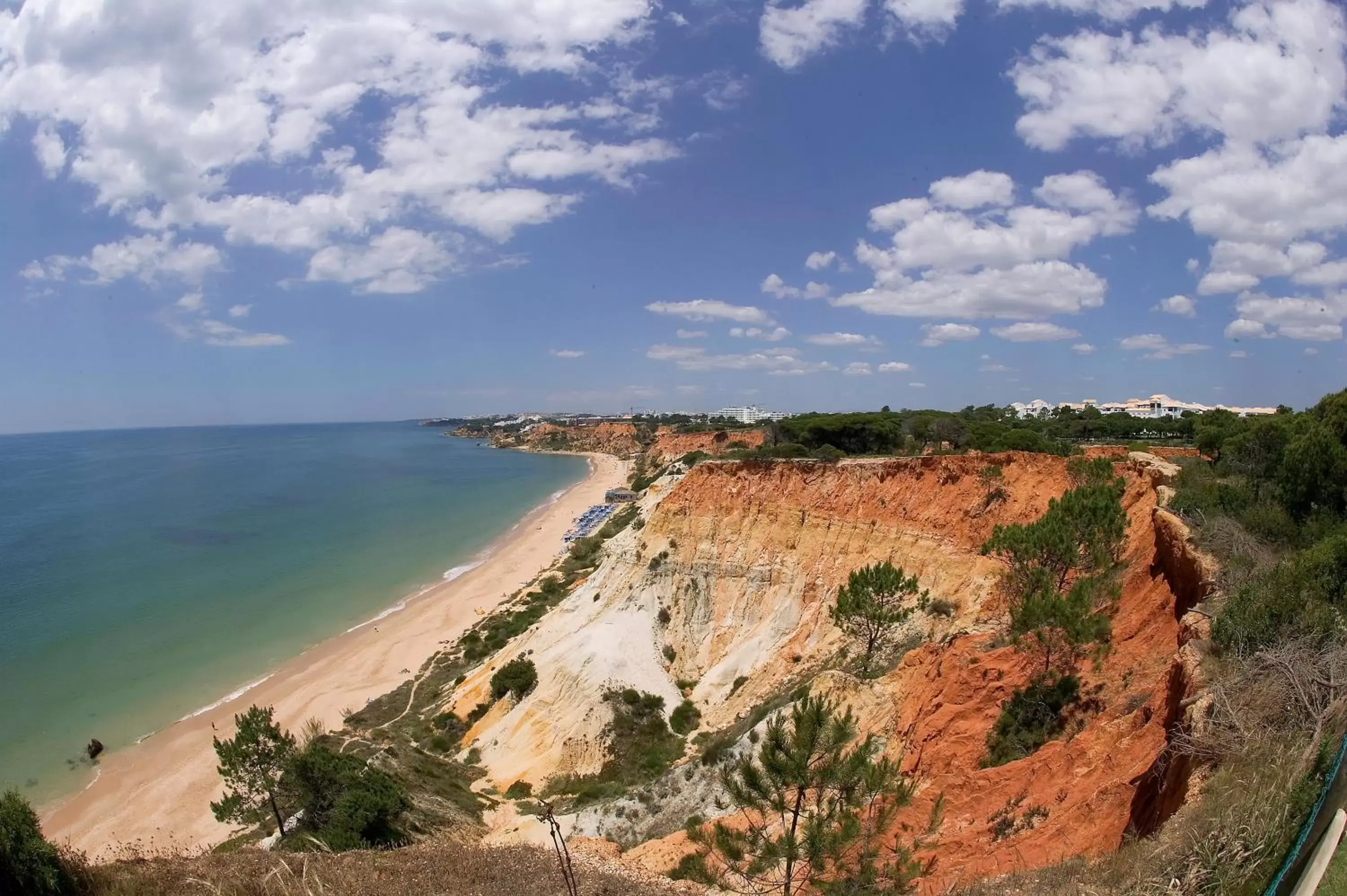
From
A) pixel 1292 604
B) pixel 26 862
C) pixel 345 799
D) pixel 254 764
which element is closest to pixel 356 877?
pixel 26 862

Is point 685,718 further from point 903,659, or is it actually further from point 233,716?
point 233,716

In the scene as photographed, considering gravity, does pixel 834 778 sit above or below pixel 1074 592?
below

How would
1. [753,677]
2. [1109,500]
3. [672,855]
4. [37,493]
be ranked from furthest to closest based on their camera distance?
[37,493]
[753,677]
[1109,500]
[672,855]

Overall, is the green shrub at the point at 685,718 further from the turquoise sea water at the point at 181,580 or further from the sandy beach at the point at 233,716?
the turquoise sea water at the point at 181,580

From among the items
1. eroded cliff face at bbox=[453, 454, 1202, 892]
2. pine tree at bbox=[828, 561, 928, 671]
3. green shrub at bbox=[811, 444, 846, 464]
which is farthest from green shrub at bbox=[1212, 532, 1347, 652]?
green shrub at bbox=[811, 444, 846, 464]

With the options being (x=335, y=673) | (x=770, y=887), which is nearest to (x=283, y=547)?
(x=335, y=673)

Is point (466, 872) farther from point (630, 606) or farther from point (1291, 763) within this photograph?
point (630, 606)
